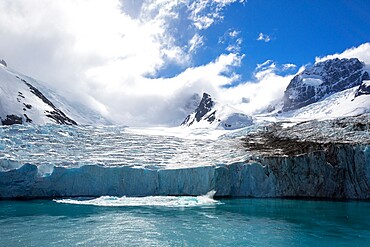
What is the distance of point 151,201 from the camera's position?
24.1m

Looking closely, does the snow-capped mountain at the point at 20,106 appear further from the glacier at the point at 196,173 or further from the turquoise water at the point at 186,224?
the turquoise water at the point at 186,224

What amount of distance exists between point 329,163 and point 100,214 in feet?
52.3

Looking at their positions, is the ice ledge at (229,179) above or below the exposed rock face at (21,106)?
below

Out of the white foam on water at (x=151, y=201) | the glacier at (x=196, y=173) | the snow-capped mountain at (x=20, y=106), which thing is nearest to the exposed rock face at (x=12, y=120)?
the snow-capped mountain at (x=20, y=106)

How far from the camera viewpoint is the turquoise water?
45.6ft

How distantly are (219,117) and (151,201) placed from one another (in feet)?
342

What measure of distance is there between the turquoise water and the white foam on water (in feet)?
0.66

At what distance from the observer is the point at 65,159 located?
27625 mm

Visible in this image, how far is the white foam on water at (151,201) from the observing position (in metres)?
22.9

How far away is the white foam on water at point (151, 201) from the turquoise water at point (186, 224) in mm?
201

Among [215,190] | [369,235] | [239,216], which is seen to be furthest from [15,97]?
[369,235]

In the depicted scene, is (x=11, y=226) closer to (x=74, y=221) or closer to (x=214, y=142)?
(x=74, y=221)

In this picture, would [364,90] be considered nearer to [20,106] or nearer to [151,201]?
[20,106]

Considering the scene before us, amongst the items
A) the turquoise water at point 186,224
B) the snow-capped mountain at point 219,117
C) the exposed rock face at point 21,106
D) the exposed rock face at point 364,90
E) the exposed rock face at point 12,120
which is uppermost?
the exposed rock face at point 364,90
